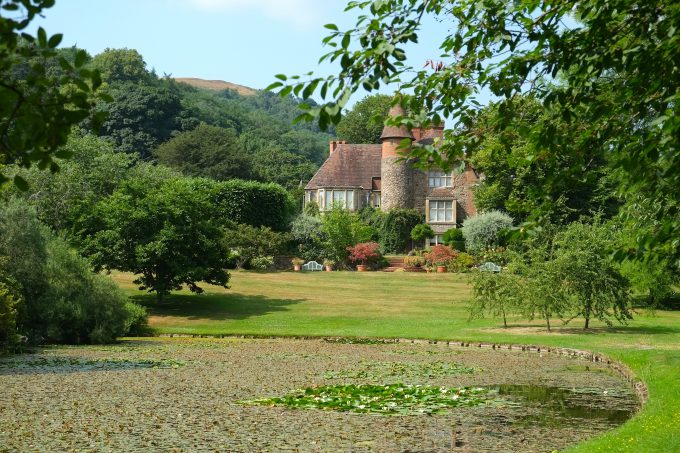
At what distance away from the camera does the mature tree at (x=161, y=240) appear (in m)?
35.7

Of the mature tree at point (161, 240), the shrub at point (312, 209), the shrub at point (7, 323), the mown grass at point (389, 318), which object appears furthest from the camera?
the shrub at point (312, 209)

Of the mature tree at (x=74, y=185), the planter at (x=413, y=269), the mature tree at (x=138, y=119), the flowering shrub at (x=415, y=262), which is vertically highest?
the mature tree at (x=138, y=119)

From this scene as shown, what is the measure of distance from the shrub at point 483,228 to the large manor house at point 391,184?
21.6 feet

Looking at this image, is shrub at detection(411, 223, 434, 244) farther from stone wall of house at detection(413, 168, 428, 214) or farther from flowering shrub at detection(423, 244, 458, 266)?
Result: flowering shrub at detection(423, 244, 458, 266)

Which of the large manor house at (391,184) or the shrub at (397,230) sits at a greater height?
the large manor house at (391,184)

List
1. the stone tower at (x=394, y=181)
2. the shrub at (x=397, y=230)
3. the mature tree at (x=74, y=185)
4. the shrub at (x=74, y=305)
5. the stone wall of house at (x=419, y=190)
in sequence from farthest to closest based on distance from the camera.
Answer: the stone wall of house at (x=419, y=190) < the stone tower at (x=394, y=181) < the shrub at (x=397, y=230) < the mature tree at (x=74, y=185) < the shrub at (x=74, y=305)

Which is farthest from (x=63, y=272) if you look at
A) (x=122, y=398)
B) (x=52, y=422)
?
(x=52, y=422)

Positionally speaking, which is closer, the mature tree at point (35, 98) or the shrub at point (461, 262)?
the mature tree at point (35, 98)

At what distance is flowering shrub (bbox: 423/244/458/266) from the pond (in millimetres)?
29092

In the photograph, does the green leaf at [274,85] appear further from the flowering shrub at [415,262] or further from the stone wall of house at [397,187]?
the stone wall of house at [397,187]

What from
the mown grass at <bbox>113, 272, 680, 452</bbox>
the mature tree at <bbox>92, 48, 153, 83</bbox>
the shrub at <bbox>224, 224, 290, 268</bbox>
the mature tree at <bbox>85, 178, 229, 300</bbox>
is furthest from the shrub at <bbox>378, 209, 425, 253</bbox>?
the mature tree at <bbox>92, 48, 153, 83</bbox>

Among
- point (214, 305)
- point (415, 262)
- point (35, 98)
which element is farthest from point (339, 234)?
point (35, 98)

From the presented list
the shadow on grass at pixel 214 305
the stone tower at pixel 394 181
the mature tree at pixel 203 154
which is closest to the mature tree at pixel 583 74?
the shadow on grass at pixel 214 305

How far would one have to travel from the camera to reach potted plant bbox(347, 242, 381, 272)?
53375mm
